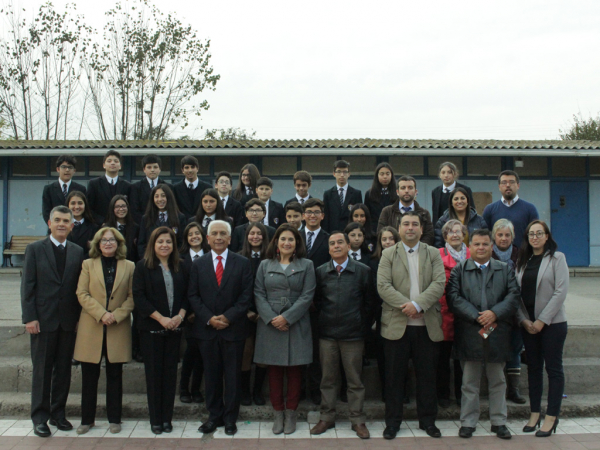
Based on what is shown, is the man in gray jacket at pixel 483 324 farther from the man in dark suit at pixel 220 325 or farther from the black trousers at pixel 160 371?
the black trousers at pixel 160 371

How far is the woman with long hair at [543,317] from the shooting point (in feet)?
14.9

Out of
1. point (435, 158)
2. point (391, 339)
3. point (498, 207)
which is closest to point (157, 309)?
point (391, 339)

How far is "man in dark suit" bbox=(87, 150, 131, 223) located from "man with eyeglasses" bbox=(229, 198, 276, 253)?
5.32ft

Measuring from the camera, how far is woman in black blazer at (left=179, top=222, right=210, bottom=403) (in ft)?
16.6

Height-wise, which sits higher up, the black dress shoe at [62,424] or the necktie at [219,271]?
the necktie at [219,271]

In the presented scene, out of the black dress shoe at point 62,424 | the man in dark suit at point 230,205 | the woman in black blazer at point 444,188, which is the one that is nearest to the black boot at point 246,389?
the black dress shoe at point 62,424

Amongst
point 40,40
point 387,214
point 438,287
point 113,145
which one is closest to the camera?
point 438,287

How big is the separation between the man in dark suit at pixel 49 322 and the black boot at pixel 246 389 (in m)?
1.56

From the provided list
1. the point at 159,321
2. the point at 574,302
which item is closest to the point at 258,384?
the point at 159,321

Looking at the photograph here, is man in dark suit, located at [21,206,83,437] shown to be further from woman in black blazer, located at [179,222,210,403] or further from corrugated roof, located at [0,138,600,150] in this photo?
corrugated roof, located at [0,138,600,150]

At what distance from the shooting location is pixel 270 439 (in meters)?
4.48

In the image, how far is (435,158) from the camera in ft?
42.4

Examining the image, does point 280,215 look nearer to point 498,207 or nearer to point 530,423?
point 498,207

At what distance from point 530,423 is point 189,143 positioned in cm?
1027
